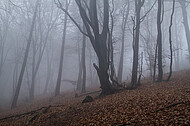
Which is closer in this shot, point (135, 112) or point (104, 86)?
point (135, 112)

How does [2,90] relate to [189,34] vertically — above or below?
below

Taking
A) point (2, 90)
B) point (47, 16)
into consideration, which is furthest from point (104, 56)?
point (2, 90)

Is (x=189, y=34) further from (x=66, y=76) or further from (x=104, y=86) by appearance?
(x=66, y=76)

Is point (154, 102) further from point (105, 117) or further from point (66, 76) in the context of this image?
point (66, 76)

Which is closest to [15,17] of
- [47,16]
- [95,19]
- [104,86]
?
[47,16]

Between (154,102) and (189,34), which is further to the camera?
(189,34)

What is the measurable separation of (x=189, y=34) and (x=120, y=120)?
16955 millimetres

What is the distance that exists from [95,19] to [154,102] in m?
5.01

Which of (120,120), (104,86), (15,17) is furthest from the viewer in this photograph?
(15,17)

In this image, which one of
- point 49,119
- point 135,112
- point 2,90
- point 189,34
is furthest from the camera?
point 2,90

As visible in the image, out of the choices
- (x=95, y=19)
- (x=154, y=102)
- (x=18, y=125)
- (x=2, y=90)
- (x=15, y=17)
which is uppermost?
(x=15, y=17)

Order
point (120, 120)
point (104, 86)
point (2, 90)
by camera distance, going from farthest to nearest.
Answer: point (2, 90) → point (104, 86) → point (120, 120)

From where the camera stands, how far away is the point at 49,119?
5590 millimetres

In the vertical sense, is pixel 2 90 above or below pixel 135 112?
below
